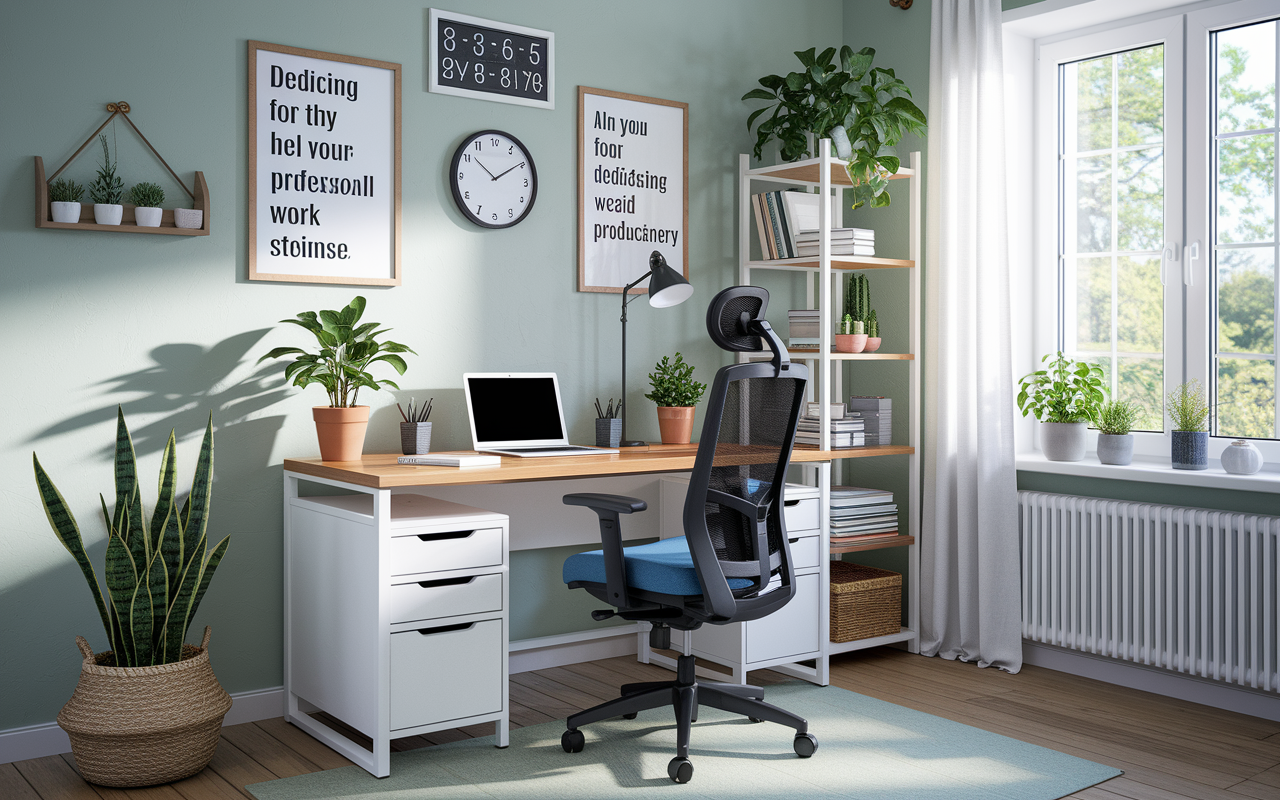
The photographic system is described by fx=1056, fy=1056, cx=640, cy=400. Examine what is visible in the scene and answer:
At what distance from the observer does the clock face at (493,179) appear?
11.3ft

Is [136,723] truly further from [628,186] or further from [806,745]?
[628,186]

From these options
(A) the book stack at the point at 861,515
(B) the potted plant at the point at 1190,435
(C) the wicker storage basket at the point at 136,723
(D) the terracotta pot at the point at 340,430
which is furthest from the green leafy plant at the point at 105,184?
(B) the potted plant at the point at 1190,435

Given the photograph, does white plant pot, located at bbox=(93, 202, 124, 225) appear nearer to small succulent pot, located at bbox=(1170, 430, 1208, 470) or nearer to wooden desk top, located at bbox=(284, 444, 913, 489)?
wooden desk top, located at bbox=(284, 444, 913, 489)

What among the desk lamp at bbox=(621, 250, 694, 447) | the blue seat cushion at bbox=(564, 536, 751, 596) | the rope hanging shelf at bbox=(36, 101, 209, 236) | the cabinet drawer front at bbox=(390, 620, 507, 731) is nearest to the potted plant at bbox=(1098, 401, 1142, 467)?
the desk lamp at bbox=(621, 250, 694, 447)

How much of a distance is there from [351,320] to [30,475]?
920 millimetres

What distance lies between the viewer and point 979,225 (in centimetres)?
373

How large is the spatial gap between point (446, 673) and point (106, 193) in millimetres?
1568

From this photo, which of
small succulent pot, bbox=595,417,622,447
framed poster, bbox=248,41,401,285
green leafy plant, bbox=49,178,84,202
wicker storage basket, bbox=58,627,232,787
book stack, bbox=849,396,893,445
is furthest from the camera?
book stack, bbox=849,396,893,445

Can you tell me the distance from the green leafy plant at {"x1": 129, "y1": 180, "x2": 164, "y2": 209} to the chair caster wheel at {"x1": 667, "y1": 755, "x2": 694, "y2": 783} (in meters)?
2.02

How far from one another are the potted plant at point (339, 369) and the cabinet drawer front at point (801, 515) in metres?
1.30

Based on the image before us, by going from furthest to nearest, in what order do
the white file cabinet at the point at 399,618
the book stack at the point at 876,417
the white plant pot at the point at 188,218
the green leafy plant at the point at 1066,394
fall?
the book stack at the point at 876,417 → the green leafy plant at the point at 1066,394 → the white plant pot at the point at 188,218 → the white file cabinet at the point at 399,618

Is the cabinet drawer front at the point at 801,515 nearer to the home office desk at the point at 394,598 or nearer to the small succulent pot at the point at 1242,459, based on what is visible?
the home office desk at the point at 394,598

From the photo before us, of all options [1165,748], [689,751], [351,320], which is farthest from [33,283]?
[1165,748]

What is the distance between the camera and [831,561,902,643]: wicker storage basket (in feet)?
12.0
